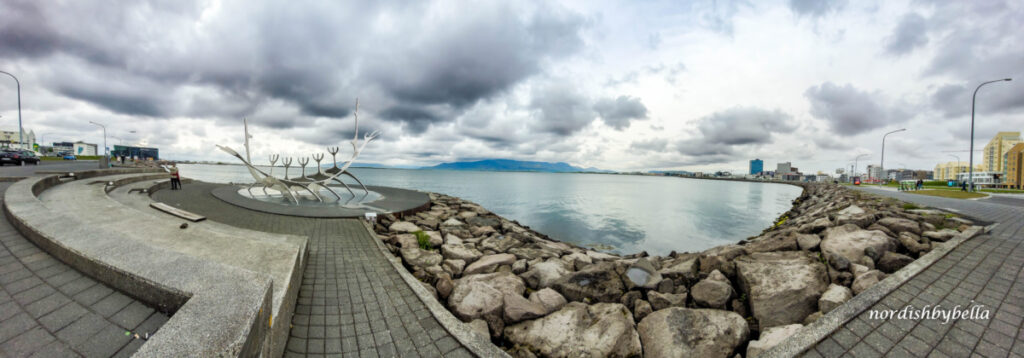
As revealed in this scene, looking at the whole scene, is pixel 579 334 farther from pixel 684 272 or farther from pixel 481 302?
pixel 684 272

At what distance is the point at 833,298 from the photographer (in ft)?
15.2

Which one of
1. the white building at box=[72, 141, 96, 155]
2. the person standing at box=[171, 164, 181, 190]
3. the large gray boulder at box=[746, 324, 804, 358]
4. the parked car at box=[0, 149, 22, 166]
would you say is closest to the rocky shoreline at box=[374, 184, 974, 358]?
the large gray boulder at box=[746, 324, 804, 358]

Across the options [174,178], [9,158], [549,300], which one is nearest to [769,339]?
[549,300]

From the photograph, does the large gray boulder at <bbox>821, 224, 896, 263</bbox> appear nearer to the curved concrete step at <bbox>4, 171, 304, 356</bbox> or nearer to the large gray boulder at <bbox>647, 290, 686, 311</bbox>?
the large gray boulder at <bbox>647, 290, 686, 311</bbox>

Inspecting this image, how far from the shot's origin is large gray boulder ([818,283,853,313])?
4.51 metres

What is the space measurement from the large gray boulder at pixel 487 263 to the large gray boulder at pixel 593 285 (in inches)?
56.6

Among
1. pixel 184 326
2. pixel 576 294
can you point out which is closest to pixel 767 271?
pixel 576 294

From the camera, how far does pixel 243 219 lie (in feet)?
30.7

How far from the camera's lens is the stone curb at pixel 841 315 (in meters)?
3.30

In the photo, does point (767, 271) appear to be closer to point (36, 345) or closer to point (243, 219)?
point (36, 345)

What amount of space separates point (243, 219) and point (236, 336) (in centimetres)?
934

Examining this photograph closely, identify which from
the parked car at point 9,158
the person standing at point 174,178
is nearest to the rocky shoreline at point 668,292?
the person standing at point 174,178

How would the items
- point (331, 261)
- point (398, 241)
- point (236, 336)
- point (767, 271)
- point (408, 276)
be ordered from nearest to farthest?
point (236, 336) → point (408, 276) → point (767, 271) → point (331, 261) → point (398, 241)

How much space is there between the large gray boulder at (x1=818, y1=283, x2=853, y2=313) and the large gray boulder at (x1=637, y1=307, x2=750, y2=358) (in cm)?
127
